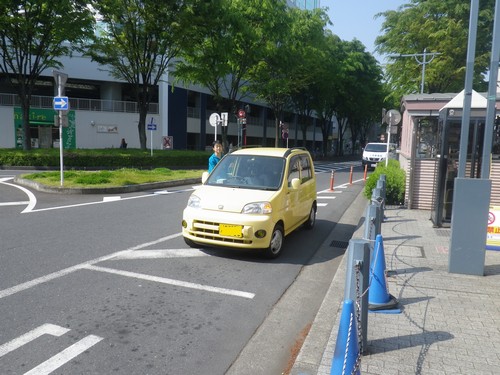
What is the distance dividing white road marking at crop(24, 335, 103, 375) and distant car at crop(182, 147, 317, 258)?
2696 mm

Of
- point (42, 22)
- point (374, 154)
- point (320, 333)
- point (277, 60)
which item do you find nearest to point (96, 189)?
point (320, 333)

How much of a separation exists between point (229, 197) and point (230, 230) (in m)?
0.56

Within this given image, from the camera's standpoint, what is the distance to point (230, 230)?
6055 mm

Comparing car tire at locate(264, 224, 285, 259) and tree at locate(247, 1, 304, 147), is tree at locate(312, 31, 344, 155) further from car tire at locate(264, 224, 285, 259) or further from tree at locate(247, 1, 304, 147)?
car tire at locate(264, 224, 285, 259)

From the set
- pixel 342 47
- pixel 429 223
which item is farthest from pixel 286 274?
pixel 342 47

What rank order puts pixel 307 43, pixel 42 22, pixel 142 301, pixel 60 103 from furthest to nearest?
pixel 307 43
pixel 42 22
pixel 60 103
pixel 142 301

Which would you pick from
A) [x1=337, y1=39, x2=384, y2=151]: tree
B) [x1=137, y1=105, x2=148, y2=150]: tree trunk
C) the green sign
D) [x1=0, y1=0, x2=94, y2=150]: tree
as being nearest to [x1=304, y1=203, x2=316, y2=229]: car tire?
[x1=0, y1=0, x2=94, y2=150]: tree

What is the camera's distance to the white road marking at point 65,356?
317cm

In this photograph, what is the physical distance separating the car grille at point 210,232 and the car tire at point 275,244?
16.3 inches

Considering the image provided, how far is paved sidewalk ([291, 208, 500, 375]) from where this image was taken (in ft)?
10.7

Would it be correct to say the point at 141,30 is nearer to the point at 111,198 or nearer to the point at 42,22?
the point at 42,22

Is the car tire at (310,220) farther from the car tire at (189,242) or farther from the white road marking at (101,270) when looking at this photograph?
the white road marking at (101,270)

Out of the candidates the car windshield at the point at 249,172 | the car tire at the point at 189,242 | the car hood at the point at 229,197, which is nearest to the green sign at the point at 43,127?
the car windshield at the point at 249,172

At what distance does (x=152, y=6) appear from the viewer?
2106 cm
